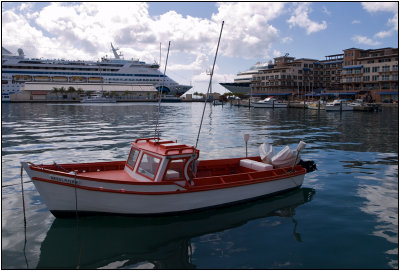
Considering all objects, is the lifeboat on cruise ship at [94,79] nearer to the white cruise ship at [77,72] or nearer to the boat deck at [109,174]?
the white cruise ship at [77,72]

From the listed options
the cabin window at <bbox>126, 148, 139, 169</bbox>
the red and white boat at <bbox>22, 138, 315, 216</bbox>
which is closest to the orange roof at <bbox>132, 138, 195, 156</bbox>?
the red and white boat at <bbox>22, 138, 315, 216</bbox>

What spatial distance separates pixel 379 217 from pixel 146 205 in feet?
26.8

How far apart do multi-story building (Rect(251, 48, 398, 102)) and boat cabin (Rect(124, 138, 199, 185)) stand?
9927cm

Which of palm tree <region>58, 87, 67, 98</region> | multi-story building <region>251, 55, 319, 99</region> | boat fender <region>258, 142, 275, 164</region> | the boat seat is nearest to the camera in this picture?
the boat seat

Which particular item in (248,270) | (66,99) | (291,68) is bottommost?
(248,270)

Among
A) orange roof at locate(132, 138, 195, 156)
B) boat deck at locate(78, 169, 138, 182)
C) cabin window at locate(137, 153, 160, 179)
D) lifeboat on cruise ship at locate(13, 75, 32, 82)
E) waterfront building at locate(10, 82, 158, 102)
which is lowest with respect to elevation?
boat deck at locate(78, 169, 138, 182)

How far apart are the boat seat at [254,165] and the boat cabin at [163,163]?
348cm

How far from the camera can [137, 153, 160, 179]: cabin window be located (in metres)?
10.4

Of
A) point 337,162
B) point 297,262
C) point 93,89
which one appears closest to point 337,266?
point 297,262

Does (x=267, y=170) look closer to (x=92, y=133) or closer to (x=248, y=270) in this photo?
(x=248, y=270)

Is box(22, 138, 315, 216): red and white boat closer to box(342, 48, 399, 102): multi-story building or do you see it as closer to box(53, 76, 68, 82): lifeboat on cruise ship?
box(342, 48, 399, 102): multi-story building

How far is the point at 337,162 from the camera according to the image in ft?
61.1

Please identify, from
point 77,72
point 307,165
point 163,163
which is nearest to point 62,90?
point 77,72

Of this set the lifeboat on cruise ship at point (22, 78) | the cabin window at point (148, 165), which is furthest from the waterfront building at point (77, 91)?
the cabin window at point (148, 165)
